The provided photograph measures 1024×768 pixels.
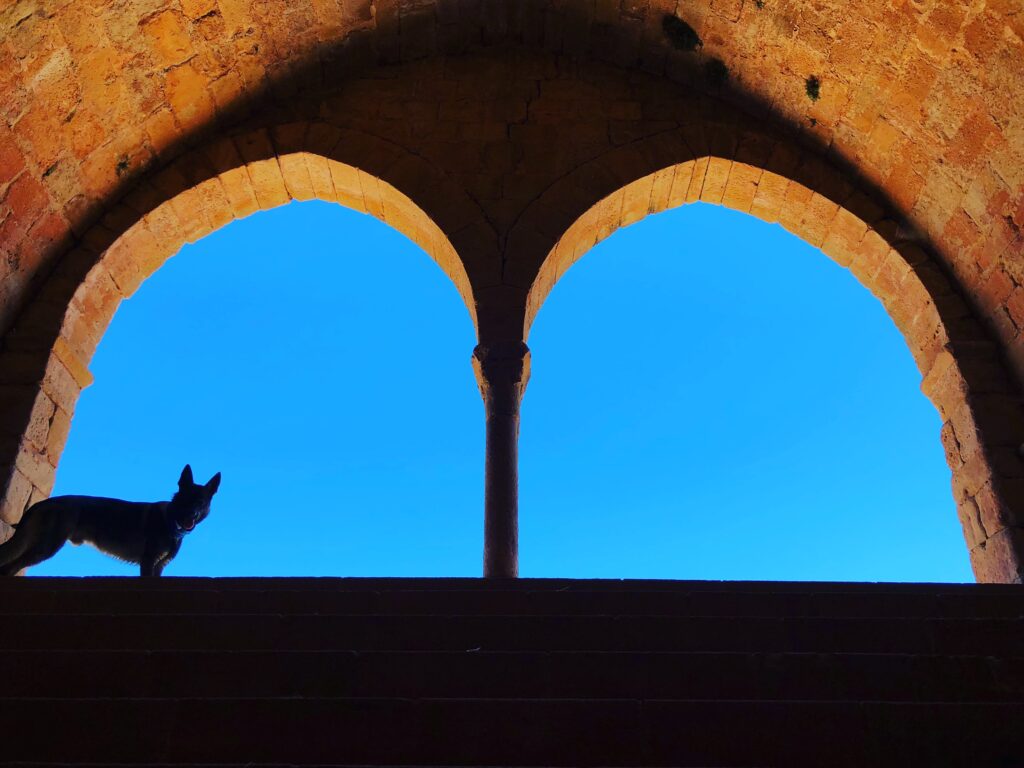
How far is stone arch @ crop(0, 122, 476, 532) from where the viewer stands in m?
4.90

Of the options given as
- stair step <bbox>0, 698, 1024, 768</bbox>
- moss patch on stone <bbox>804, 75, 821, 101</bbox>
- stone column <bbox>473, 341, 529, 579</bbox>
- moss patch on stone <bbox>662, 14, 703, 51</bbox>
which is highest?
moss patch on stone <bbox>662, 14, 703, 51</bbox>

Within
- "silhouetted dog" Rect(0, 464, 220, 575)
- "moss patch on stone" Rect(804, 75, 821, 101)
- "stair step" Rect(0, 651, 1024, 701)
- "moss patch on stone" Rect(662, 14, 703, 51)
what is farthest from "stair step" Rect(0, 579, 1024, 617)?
"moss patch on stone" Rect(662, 14, 703, 51)

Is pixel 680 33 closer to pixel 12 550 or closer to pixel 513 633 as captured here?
pixel 513 633

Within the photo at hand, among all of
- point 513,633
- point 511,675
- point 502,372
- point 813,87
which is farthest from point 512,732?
point 813,87

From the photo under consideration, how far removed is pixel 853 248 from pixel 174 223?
188 inches

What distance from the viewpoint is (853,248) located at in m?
5.74

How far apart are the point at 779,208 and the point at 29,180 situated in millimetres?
4946

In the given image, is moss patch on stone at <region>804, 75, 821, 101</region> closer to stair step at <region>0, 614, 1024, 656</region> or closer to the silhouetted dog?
stair step at <region>0, 614, 1024, 656</region>

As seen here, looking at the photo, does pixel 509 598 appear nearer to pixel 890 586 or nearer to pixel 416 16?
pixel 890 586

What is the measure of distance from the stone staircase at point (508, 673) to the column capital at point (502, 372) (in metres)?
1.92

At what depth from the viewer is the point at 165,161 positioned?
5.66 m

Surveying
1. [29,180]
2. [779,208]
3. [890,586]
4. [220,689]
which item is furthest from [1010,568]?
[29,180]

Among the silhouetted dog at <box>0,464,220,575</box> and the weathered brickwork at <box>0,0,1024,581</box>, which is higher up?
the weathered brickwork at <box>0,0,1024,581</box>

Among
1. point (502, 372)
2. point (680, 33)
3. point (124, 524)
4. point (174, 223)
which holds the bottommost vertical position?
point (124, 524)
